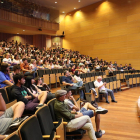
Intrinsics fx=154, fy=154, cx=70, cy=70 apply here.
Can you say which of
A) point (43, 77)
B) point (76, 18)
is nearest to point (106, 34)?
point (76, 18)

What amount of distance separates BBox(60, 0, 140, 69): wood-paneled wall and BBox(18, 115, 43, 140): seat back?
252 inches

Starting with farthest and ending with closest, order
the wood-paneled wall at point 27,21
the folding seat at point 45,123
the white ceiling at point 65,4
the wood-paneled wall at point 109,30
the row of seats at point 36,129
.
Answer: the white ceiling at point 65,4
the wood-paneled wall at point 109,30
the wood-paneled wall at point 27,21
the folding seat at point 45,123
the row of seats at point 36,129

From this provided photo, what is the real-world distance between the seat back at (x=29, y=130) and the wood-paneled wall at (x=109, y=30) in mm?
6407

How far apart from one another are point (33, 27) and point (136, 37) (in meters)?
5.07

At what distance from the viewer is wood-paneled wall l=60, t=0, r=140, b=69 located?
6645 mm

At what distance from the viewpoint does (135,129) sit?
1896 mm

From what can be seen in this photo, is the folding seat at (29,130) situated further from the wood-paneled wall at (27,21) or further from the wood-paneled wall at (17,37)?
the wood-paneled wall at (17,37)

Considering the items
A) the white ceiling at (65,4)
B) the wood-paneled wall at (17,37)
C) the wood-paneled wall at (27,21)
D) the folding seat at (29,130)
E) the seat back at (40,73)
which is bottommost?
Result: the folding seat at (29,130)

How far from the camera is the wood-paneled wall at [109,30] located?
6645mm

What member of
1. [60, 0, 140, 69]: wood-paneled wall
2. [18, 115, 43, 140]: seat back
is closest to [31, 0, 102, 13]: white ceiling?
[60, 0, 140, 69]: wood-paneled wall

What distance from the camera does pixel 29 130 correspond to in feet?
2.64

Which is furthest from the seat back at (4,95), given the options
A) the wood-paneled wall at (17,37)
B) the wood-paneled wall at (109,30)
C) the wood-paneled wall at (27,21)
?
the wood-paneled wall at (17,37)

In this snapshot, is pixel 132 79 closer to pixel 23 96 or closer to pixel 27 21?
pixel 23 96

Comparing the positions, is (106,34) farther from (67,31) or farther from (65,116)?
(65,116)
